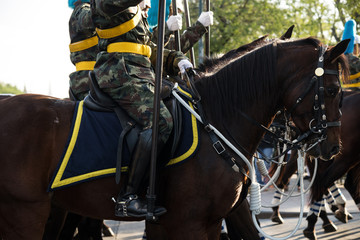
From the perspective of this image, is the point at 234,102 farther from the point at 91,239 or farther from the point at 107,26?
the point at 91,239

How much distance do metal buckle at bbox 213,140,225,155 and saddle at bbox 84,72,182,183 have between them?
0.89 ft

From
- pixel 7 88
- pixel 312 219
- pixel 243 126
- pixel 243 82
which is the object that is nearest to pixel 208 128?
pixel 243 126

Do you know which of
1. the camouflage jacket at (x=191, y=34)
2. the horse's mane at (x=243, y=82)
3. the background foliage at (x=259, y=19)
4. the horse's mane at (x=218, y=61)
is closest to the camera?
the horse's mane at (x=243, y=82)

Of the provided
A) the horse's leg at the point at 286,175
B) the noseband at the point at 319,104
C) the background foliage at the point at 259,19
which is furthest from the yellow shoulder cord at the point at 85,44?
the background foliage at the point at 259,19

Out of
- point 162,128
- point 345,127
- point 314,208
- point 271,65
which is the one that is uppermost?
point 271,65

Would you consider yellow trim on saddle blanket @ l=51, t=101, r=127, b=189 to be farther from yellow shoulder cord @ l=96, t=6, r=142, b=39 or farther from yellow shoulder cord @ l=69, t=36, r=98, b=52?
yellow shoulder cord @ l=69, t=36, r=98, b=52

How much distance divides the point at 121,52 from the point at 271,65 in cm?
113

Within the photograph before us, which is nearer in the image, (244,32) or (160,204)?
(160,204)

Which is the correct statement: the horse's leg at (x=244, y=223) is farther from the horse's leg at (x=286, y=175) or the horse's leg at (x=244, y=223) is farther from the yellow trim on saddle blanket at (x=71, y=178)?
the horse's leg at (x=286, y=175)

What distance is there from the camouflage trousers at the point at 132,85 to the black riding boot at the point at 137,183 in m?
0.12

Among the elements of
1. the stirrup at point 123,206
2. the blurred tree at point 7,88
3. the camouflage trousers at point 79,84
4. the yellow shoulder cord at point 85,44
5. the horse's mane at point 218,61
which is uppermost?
the yellow shoulder cord at point 85,44

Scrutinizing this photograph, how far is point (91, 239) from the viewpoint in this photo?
5.45m

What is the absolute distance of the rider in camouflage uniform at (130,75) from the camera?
11.6 feet

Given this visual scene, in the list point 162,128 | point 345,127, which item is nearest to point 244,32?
point 345,127
